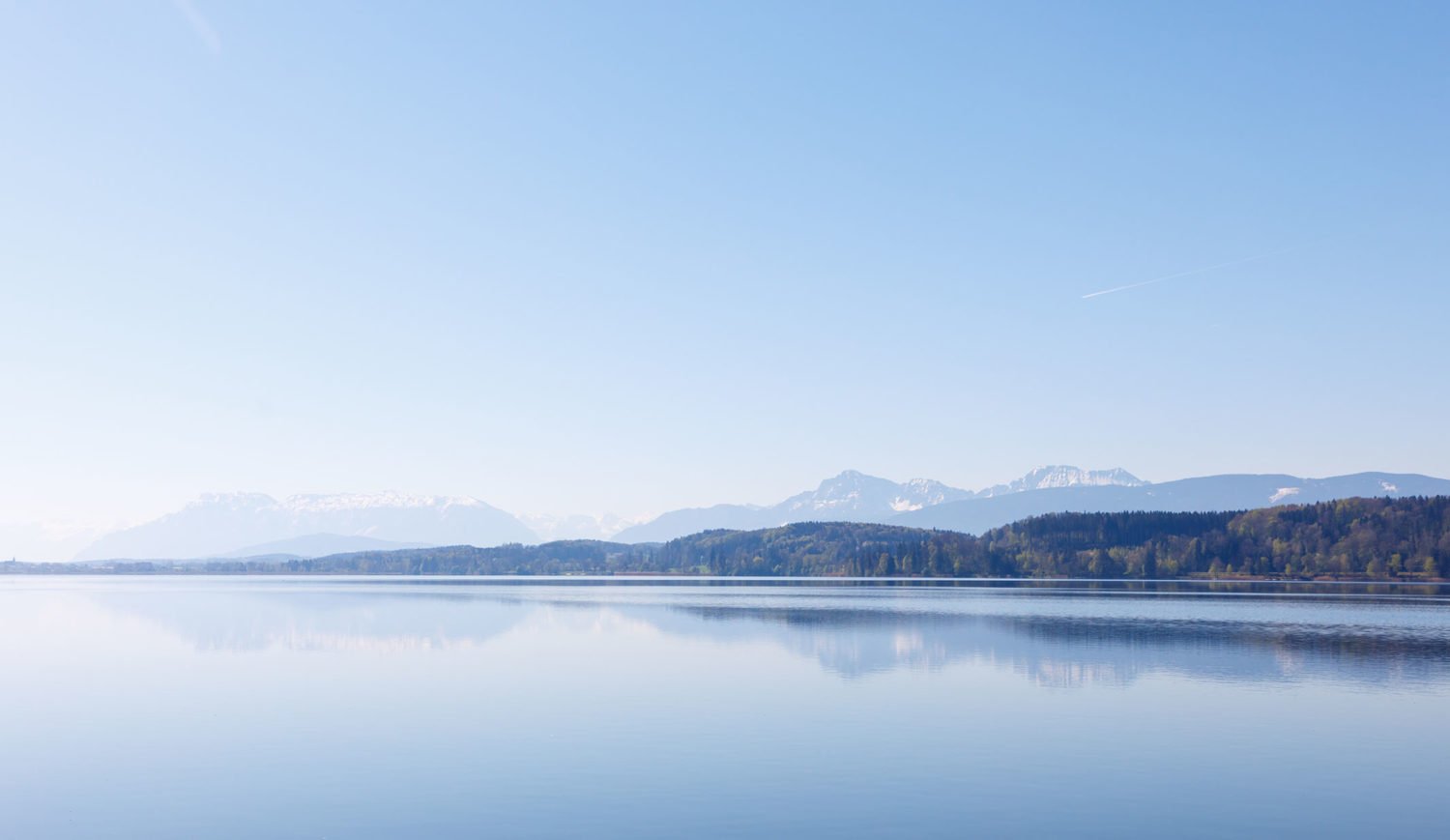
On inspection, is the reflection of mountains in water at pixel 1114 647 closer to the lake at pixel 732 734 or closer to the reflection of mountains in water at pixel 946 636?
the reflection of mountains in water at pixel 946 636

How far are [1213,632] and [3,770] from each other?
248ft

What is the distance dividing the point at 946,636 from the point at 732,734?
4350cm

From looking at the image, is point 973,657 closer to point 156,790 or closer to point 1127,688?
point 1127,688

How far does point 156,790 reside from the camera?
105 ft

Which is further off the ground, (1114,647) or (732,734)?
(1114,647)

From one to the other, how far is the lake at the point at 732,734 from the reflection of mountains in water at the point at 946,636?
62 cm

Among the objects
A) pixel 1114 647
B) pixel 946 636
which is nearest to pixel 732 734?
pixel 1114 647

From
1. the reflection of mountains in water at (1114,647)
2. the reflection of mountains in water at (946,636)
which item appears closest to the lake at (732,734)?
the reflection of mountains in water at (1114,647)

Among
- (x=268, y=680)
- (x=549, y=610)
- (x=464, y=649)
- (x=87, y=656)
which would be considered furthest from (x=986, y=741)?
(x=549, y=610)

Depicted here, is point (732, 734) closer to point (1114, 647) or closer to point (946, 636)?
point (1114, 647)

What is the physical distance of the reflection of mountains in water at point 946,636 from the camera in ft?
199

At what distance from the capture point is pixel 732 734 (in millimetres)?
40688

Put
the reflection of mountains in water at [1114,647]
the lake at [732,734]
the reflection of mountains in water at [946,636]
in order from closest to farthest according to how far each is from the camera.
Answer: the lake at [732,734] < the reflection of mountains in water at [1114,647] < the reflection of mountains in water at [946,636]

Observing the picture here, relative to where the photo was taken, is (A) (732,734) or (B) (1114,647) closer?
(A) (732,734)
